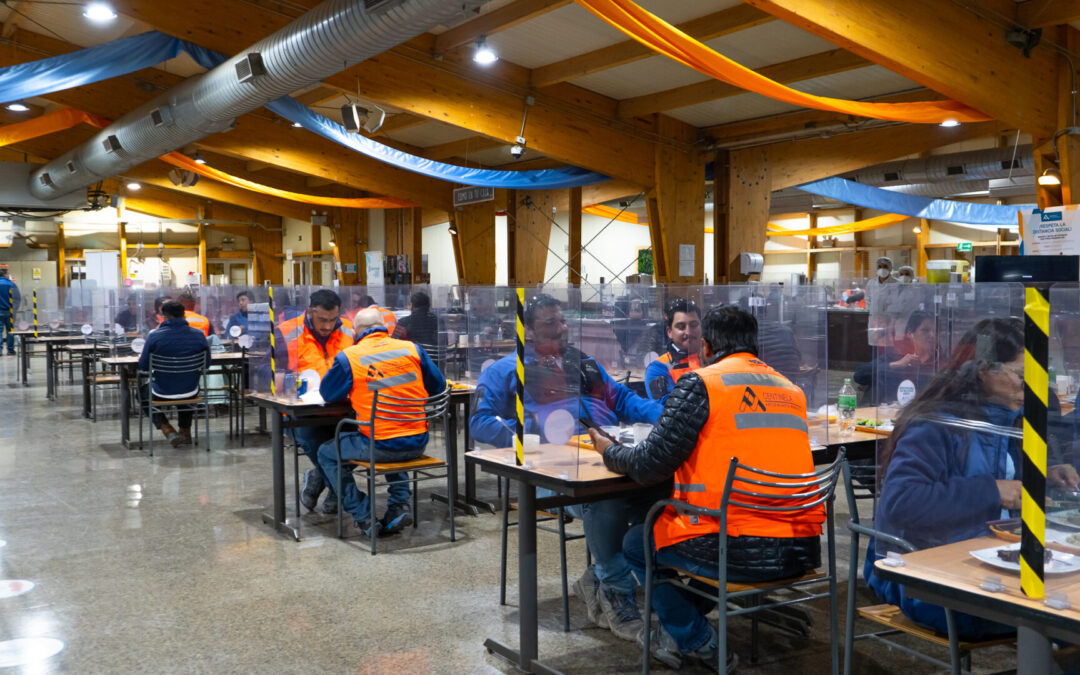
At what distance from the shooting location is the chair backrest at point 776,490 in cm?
257

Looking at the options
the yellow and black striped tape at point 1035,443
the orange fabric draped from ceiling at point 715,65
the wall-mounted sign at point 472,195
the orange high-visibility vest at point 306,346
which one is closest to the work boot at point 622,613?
the yellow and black striped tape at point 1035,443

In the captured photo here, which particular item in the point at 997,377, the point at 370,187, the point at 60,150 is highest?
the point at 60,150

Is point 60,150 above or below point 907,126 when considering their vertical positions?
above

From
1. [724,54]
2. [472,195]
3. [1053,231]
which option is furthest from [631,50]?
[472,195]

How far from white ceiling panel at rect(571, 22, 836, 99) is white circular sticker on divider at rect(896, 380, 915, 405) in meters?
5.84

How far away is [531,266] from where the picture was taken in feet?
44.5

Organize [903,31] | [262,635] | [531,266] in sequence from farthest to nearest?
[531,266]
[903,31]
[262,635]

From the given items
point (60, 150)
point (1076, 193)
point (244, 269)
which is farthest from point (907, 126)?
point (244, 269)

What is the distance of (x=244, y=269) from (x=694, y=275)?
1546 centimetres

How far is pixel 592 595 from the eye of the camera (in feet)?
11.6

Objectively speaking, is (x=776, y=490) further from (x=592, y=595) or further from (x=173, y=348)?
(x=173, y=348)

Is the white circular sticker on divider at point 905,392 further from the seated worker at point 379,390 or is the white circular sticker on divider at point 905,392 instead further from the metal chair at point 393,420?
the seated worker at point 379,390

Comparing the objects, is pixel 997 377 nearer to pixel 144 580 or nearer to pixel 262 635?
pixel 262 635

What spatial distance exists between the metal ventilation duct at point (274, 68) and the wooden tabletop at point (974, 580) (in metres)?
4.17
